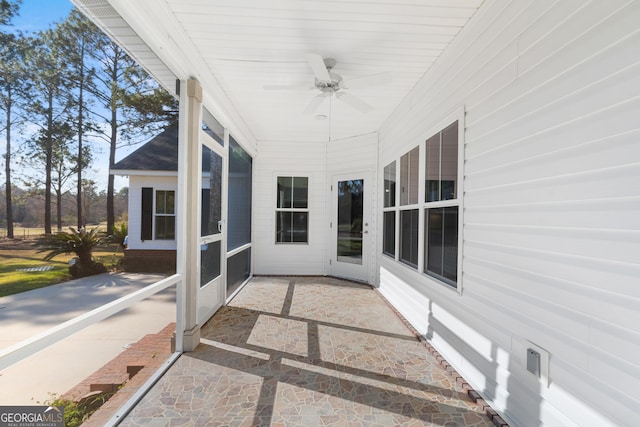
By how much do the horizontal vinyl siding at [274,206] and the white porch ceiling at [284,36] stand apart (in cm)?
239

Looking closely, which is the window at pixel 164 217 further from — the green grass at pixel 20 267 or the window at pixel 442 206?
the window at pixel 442 206

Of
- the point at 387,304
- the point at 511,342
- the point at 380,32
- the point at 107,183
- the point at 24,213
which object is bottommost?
the point at 387,304

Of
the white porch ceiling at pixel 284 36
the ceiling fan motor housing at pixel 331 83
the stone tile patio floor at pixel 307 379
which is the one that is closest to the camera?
the stone tile patio floor at pixel 307 379

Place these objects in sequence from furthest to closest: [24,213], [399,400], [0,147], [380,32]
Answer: [380,32]
[399,400]
[24,213]
[0,147]

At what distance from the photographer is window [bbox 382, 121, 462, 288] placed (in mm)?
2682

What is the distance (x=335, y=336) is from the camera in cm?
315

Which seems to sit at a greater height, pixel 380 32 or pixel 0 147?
pixel 380 32

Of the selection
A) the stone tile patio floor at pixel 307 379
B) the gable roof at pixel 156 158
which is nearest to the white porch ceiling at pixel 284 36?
the stone tile patio floor at pixel 307 379

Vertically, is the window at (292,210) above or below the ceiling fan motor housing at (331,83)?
below

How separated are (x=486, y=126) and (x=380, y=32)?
1.16 metres

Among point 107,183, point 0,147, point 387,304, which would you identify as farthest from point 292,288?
point 0,147

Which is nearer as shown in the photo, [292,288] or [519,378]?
[519,378]

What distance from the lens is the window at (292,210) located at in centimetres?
622

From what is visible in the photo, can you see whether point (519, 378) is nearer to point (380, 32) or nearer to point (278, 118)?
point (380, 32)
